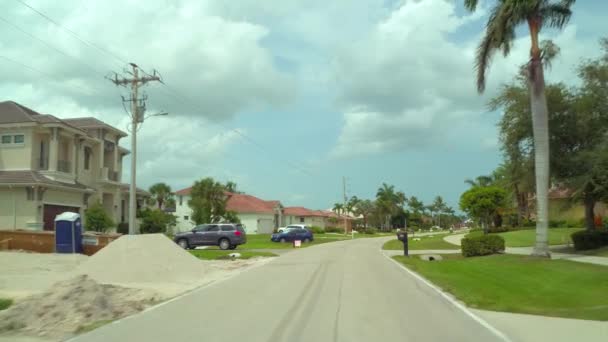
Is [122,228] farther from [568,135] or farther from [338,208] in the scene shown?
[338,208]

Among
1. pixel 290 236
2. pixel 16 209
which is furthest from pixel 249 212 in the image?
pixel 16 209

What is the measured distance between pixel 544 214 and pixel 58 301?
61.4 ft

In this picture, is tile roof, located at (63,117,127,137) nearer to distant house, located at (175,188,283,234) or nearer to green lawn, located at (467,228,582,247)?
green lawn, located at (467,228,582,247)

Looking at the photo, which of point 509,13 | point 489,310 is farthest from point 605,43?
point 489,310

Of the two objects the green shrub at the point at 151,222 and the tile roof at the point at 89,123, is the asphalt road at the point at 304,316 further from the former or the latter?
the green shrub at the point at 151,222

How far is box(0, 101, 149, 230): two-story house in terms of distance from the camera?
3366 centimetres

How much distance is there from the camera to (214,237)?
1459 inches

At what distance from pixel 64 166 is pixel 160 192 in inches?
1303

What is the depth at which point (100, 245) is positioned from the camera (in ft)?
90.9

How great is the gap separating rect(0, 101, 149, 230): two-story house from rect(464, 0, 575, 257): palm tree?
25.7 metres

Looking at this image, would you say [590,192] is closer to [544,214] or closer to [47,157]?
[544,214]

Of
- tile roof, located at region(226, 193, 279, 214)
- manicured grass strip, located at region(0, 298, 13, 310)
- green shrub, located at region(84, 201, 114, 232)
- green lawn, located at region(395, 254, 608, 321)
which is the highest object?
tile roof, located at region(226, 193, 279, 214)

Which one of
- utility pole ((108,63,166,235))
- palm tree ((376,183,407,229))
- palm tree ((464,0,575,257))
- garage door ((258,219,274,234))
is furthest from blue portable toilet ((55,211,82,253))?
palm tree ((376,183,407,229))

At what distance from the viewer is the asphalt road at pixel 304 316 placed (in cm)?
888
